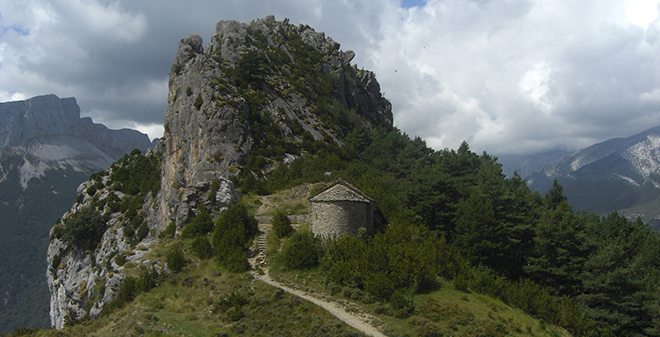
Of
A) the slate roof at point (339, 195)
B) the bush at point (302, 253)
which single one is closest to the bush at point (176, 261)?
the bush at point (302, 253)

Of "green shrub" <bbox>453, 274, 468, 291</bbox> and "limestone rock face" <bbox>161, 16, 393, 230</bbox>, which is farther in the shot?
"limestone rock face" <bbox>161, 16, 393, 230</bbox>

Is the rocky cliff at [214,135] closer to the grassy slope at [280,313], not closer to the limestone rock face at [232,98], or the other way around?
the limestone rock face at [232,98]

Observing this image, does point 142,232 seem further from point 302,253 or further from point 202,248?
point 302,253

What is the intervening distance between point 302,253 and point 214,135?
31698 mm

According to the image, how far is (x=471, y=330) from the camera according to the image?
17.8 m

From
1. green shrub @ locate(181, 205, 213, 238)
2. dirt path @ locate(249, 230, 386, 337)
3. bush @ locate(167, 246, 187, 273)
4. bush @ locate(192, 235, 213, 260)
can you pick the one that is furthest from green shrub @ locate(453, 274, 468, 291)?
green shrub @ locate(181, 205, 213, 238)

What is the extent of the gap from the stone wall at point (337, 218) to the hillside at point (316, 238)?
3.05 feet

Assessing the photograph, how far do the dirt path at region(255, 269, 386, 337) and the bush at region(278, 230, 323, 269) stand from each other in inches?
72.8

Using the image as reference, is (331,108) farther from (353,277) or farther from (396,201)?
(353,277)

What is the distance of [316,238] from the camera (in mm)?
25734

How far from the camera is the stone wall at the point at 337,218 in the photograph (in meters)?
26.0

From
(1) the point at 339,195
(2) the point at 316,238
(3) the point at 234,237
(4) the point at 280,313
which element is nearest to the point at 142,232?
(3) the point at 234,237

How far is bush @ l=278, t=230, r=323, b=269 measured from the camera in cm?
2441

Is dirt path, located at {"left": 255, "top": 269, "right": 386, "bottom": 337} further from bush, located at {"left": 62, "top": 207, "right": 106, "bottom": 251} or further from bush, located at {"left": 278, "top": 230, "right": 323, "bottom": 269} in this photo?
bush, located at {"left": 62, "top": 207, "right": 106, "bottom": 251}
